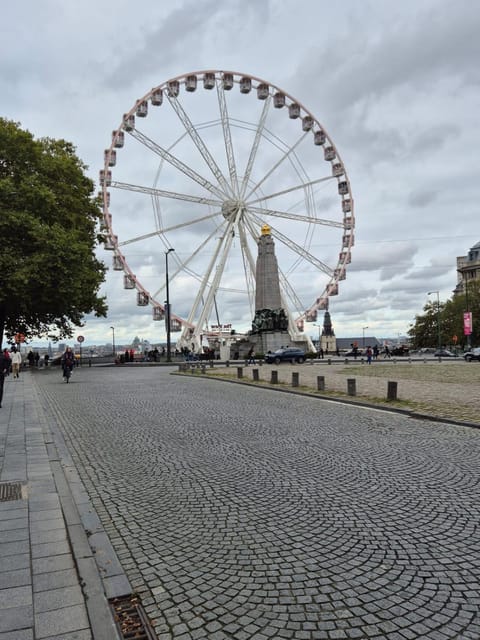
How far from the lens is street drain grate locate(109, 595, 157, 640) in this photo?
2.90 meters

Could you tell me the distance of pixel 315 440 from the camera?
842cm

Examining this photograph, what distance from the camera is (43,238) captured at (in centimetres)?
2870

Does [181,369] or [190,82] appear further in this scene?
[190,82]

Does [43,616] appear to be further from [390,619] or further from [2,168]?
[2,168]

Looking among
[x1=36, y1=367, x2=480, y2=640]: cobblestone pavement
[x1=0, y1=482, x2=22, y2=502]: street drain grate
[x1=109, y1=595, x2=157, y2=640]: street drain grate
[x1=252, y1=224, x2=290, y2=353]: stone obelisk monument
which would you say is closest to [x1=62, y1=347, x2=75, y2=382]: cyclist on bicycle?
[x1=36, y1=367, x2=480, y2=640]: cobblestone pavement

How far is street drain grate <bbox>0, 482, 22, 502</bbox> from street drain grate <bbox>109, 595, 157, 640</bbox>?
2528 millimetres

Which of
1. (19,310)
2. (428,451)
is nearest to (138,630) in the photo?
(428,451)

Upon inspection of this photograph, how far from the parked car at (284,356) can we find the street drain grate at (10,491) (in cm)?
3335

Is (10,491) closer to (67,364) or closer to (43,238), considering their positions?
(67,364)

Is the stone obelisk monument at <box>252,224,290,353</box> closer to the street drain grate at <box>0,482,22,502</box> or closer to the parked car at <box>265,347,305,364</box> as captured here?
the parked car at <box>265,347,305,364</box>

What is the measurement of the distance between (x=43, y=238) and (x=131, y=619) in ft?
92.7

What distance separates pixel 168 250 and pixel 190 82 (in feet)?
43.1

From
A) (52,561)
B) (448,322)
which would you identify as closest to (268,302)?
(52,561)

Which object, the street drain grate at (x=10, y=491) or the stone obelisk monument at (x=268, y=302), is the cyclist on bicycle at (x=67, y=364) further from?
the stone obelisk monument at (x=268, y=302)
